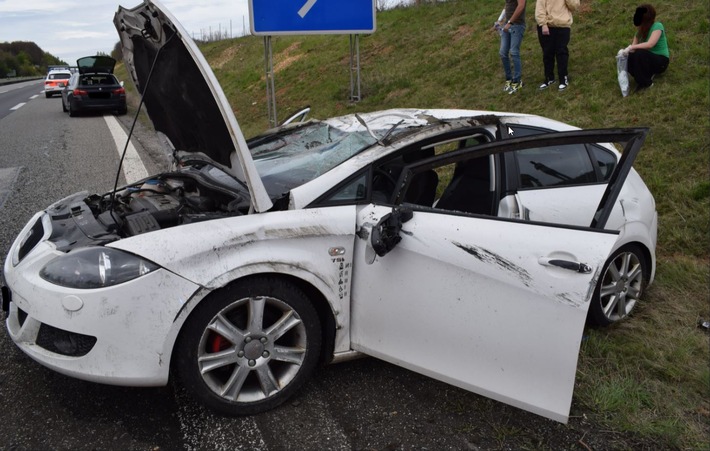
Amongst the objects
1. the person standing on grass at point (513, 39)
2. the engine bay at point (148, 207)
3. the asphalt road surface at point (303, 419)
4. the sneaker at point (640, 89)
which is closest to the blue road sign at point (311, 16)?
the person standing on grass at point (513, 39)

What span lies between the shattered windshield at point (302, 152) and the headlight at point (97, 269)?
0.79 m

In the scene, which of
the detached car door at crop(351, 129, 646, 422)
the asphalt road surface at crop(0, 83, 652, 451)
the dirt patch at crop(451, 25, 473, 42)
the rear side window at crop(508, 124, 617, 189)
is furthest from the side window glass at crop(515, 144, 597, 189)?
the dirt patch at crop(451, 25, 473, 42)

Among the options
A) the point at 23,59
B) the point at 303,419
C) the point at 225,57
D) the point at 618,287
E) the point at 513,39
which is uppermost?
the point at 23,59

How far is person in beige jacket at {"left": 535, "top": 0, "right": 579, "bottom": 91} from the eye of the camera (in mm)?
8133

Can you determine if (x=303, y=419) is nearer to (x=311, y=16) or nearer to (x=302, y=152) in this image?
(x=302, y=152)

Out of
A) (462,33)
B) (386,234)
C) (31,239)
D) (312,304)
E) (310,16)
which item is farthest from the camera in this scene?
(462,33)

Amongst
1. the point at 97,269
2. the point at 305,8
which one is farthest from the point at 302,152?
the point at 305,8

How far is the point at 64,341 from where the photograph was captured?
2535mm

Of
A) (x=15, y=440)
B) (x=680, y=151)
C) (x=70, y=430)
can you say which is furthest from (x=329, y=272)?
(x=680, y=151)

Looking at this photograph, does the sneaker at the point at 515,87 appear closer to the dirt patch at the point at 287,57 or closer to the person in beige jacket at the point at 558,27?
the person in beige jacket at the point at 558,27

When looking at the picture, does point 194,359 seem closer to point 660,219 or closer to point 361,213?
point 361,213

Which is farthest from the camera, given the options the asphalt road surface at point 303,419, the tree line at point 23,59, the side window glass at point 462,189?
the tree line at point 23,59

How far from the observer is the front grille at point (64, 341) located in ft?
8.14

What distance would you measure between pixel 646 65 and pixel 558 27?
4.91 ft
